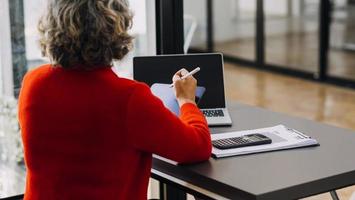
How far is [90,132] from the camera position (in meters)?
1.93

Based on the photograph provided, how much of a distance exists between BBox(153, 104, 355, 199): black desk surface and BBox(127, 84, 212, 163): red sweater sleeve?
0.42ft

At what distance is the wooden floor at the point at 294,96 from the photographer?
5.54 metres

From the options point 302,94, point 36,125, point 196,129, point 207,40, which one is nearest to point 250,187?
point 196,129

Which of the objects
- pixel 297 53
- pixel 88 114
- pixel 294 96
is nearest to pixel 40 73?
pixel 88 114

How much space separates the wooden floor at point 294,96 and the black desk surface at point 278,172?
2942 mm

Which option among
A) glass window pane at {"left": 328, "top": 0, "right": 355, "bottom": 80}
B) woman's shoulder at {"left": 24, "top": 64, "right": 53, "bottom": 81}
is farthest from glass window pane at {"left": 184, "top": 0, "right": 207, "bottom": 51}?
woman's shoulder at {"left": 24, "top": 64, "right": 53, "bottom": 81}

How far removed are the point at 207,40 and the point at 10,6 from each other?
204 inches

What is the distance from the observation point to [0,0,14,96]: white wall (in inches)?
120

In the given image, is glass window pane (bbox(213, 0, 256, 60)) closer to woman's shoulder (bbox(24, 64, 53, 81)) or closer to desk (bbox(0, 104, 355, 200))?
desk (bbox(0, 104, 355, 200))

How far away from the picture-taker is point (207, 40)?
811 centimetres

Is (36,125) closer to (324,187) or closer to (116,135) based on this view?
(116,135)

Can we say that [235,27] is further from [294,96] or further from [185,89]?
[185,89]

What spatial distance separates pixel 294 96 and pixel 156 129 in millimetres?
4362

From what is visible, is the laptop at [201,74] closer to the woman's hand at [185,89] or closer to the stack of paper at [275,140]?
the stack of paper at [275,140]
